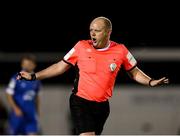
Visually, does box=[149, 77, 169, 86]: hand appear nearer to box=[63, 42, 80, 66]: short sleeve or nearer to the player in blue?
box=[63, 42, 80, 66]: short sleeve

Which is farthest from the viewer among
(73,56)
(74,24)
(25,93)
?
(74,24)

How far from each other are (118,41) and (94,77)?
326 inches

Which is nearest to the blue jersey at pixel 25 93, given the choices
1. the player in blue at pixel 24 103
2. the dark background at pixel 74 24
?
the player in blue at pixel 24 103

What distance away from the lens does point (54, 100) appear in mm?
15836

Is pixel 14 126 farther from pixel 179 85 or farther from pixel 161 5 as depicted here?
pixel 161 5

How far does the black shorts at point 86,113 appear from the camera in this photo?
7.14m

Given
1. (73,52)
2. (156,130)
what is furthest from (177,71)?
(73,52)

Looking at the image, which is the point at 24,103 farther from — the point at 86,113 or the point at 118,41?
A: the point at 86,113

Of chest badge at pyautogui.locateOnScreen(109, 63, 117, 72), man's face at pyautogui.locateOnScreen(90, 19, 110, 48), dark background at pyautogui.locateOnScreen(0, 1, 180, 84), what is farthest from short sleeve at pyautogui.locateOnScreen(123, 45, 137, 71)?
dark background at pyautogui.locateOnScreen(0, 1, 180, 84)

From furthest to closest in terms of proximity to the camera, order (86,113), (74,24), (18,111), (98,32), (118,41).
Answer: (74,24) → (118,41) → (18,111) → (86,113) → (98,32)

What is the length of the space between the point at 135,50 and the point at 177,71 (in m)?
1.26

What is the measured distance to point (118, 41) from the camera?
50.5ft

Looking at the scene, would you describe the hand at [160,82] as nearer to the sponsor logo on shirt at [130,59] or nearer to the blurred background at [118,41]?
the sponsor logo on shirt at [130,59]

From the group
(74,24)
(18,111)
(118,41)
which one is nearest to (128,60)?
(18,111)
